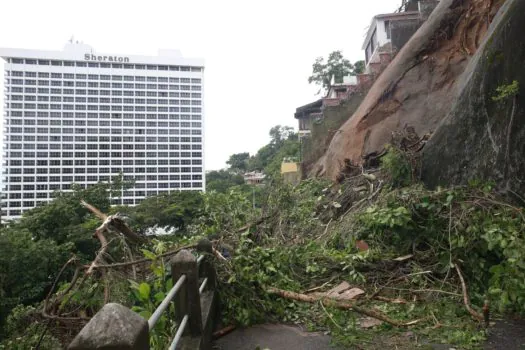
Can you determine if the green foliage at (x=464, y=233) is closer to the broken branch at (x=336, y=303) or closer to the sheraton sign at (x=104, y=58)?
the broken branch at (x=336, y=303)

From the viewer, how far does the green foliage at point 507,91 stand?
4441 millimetres

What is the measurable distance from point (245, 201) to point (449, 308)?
10.7 ft

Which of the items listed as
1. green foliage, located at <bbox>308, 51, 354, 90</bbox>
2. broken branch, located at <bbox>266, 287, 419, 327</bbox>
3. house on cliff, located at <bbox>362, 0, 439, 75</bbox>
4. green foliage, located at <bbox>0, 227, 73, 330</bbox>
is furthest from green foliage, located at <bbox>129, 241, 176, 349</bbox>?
green foliage, located at <bbox>308, 51, 354, 90</bbox>

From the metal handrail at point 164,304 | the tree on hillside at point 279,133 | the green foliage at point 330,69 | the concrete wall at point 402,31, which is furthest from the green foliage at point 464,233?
the tree on hillside at point 279,133

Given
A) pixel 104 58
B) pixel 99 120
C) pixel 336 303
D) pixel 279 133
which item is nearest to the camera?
pixel 336 303

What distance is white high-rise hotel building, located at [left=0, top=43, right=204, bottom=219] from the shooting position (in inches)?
2759

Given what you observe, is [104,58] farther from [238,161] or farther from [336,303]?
[336,303]

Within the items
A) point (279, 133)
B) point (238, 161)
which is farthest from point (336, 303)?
point (238, 161)

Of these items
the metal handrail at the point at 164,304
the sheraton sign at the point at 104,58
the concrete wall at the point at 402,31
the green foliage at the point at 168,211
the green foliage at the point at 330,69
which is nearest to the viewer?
the metal handrail at the point at 164,304

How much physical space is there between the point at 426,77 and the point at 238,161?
60.4m

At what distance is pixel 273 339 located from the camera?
136 inches

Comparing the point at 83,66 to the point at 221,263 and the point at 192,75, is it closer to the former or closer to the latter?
the point at 192,75

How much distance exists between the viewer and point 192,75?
3172 inches

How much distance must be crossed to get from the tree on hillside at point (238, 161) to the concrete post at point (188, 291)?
65851 mm
